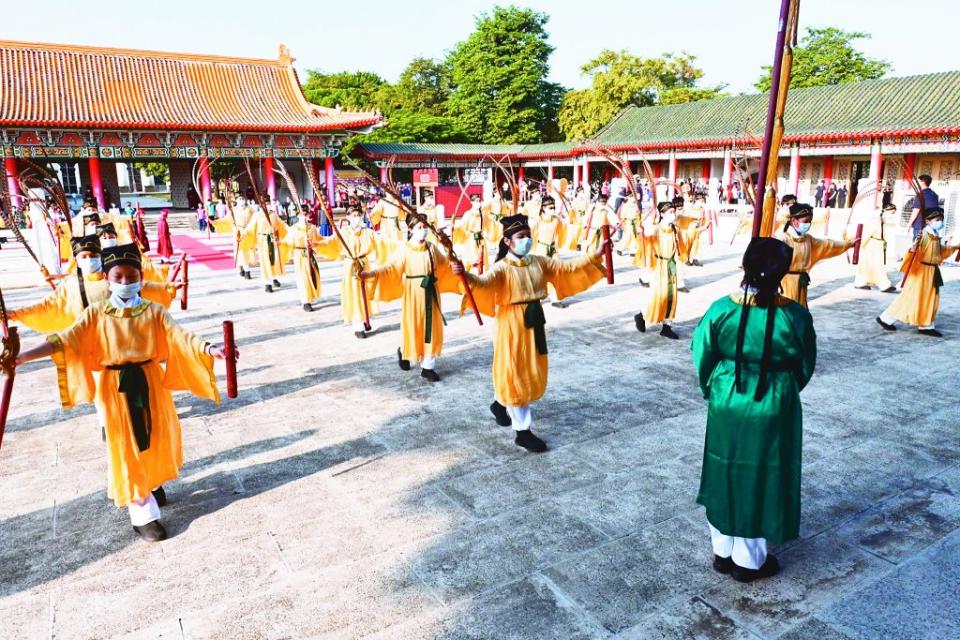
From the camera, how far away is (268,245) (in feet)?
35.8

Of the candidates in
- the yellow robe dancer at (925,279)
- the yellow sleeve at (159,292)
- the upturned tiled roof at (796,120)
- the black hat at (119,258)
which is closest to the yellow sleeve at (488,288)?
the black hat at (119,258)

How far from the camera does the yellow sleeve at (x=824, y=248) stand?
6.70 m

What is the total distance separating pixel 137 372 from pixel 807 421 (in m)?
4.68

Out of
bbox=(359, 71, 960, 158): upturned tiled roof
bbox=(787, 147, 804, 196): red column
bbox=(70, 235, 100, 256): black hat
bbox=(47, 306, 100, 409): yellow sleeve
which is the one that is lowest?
bbox=(47, 306, 100, 409): yellow sleeve

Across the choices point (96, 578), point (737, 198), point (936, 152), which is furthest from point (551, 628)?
point (737, 198)

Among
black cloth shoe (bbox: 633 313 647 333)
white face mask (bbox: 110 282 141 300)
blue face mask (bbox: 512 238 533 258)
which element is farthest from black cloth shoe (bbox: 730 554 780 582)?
black cloth shoe (bbox: 633 313 647 333)

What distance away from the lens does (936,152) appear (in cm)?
2052

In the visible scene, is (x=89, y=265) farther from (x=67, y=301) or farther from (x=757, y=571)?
(x=757, y=571)

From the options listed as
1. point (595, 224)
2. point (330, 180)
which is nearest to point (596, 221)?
point (595, 224)

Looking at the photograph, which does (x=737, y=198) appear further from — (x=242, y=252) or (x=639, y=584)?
(x=639, y=584)

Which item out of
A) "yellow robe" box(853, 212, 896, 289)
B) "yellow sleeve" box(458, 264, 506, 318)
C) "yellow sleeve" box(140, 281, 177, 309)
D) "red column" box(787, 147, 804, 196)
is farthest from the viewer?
"red column" box(787, 147, 804, 196)

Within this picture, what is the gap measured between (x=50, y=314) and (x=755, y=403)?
436cm

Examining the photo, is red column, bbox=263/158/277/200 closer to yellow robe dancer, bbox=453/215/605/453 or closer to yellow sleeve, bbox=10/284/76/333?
yellow sleeve, bbox=10/284/76/333

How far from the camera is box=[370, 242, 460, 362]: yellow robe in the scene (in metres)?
6.44
